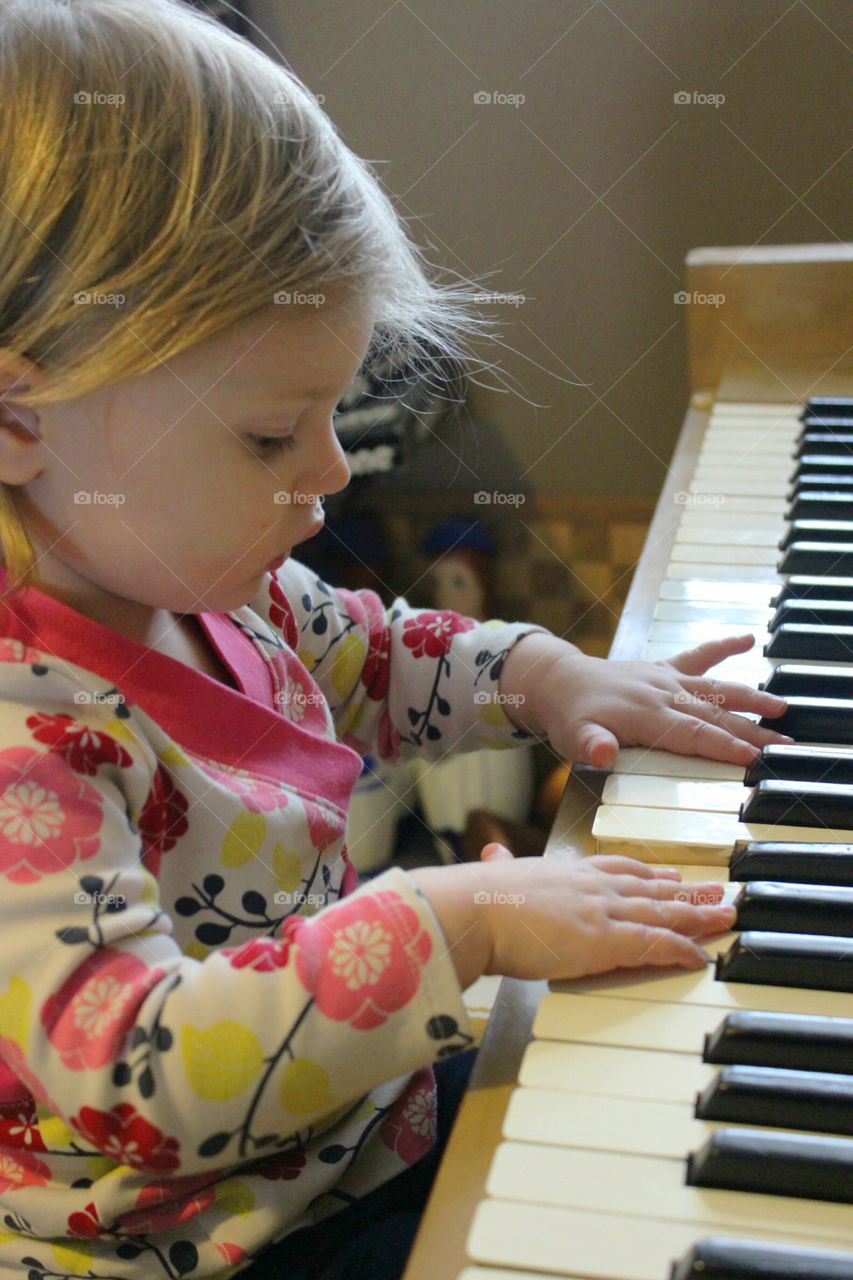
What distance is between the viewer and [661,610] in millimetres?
1043

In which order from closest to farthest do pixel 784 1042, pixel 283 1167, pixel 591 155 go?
pixel 784 1042
pixel 283 1167
pixel 591 155

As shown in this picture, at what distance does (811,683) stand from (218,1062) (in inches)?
18.7

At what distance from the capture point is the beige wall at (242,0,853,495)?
76.6 inches

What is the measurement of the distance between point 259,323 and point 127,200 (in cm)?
10

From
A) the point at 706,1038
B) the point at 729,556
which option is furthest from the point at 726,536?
the point at 706,1038

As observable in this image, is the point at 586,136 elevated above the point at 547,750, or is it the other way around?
the point at 586,136

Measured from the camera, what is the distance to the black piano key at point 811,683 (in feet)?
3.02

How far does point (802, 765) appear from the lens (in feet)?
2.76

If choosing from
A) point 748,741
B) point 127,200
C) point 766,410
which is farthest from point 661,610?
point 127,200

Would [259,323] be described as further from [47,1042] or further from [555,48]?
[555,48]

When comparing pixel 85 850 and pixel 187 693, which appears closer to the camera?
pixel 85 850

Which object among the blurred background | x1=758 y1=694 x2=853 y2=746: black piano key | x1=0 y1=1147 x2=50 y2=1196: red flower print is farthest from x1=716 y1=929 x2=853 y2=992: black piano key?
the blurred background

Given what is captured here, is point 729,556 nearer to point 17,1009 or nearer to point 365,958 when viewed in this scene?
point 365,958

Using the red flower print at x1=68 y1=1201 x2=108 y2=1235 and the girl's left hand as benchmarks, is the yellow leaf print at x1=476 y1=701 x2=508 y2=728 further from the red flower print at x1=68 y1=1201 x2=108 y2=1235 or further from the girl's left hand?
the red flower print at x1=68 y1=1201 x2=108 y2=1235
